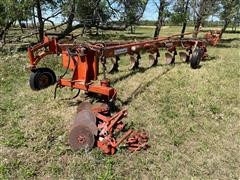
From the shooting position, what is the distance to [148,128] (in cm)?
602

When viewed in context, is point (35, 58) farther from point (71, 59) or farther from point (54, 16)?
point (54, 16)

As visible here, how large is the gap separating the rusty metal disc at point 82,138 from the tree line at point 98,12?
9.13 metres

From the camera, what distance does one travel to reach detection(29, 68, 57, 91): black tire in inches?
311

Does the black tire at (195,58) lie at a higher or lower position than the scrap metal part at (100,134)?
higher

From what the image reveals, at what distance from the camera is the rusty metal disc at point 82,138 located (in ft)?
16.8

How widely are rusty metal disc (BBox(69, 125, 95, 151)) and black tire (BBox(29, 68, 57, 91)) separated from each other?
10.3ft

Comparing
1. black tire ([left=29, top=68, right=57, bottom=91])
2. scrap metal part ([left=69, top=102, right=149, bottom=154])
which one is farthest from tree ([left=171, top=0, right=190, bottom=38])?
scrap metal part ([left=69, top=102, right=149, bottom=154])

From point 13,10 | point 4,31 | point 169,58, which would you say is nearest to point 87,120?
point 169,58

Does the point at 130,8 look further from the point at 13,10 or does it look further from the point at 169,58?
the point at 169,58

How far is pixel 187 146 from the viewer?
5.46 meters

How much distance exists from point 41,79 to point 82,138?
3.36 m

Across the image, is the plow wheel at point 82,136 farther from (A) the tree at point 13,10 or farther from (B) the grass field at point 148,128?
(A) the tree at point 13,10

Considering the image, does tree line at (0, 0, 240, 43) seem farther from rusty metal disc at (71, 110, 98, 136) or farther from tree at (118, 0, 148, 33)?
rusty metal disc at (71, 110, 98, 136)

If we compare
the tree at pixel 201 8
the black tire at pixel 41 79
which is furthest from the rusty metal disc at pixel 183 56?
the tree at pixel 201 8
